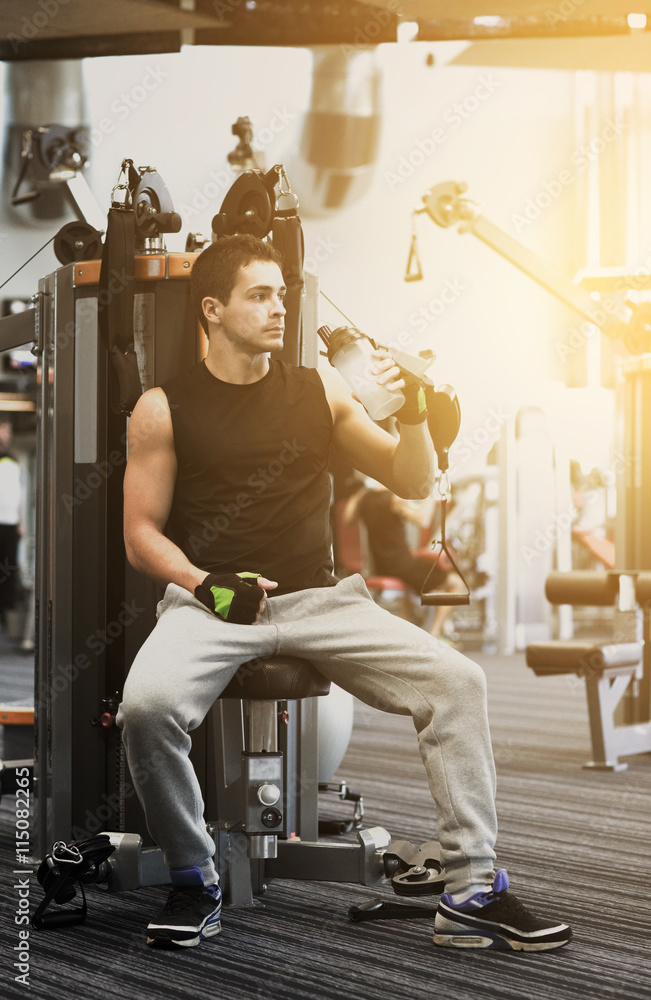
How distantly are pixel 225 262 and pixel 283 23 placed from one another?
366 cm

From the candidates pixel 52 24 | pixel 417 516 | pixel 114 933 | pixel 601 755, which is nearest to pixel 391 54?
pixel 52 24

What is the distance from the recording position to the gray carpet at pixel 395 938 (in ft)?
4.78

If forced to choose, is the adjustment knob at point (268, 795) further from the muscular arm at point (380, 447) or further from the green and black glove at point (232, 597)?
the muscular arm at point (380, 447)

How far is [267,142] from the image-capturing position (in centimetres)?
516

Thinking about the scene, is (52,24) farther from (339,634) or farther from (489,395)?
(339,634)

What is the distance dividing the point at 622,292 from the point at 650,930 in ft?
9.21

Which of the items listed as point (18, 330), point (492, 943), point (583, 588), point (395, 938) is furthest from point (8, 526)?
point (492, 943)

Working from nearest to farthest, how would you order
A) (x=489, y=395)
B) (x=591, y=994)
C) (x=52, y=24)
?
1. (x=591, y=994)
2. (x=52, y=24)
3. (x=489, y=395)

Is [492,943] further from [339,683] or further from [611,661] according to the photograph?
[611,661]

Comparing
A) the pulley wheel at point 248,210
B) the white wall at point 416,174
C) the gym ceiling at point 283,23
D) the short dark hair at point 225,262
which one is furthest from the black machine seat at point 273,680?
the gym ceiling at point 283,23

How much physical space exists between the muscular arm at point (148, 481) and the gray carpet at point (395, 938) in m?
0.63

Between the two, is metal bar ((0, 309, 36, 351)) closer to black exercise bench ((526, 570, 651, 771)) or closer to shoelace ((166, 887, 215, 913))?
shoelace ((166, 887, 215, 913))

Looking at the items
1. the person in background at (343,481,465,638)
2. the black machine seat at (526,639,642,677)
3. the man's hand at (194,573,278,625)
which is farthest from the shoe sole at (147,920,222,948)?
the person in background at (343,481,465,638)

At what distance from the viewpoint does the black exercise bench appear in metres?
3.21
